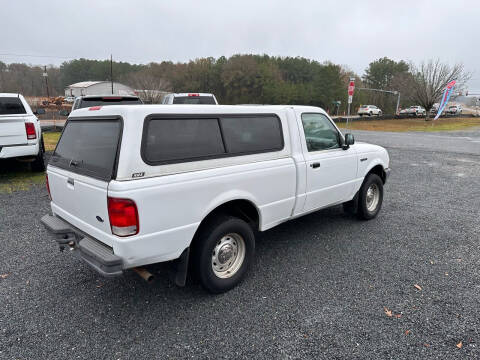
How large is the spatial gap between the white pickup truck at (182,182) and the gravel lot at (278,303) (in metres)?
0.42

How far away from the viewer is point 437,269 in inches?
149

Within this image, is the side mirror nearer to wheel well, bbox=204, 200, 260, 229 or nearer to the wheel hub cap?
wheel well, bbox=204, 200, 260, 229

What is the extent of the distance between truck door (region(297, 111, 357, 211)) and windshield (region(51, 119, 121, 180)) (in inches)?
88.7

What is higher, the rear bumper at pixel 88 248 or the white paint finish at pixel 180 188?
the white paint finish at pixel 180 188

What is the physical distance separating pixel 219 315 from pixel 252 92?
71.8 metres

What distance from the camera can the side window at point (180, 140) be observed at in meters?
2.64

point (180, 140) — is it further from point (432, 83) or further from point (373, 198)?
point (432, 83)

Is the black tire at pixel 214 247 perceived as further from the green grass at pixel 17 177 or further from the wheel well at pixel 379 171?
the green grass at pixel 17 177

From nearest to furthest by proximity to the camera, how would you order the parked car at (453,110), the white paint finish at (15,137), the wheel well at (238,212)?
the wheel well at (238,212), the white paint finish at (15,137), the parked car at (453,110)

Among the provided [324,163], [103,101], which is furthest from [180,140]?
[103,101]

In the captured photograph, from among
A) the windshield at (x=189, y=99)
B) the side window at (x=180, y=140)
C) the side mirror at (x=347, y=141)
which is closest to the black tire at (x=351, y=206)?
the side mirror at (x=347, y=141)

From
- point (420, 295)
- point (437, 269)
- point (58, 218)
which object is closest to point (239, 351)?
point (420, 295)

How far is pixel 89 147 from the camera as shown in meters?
2.95

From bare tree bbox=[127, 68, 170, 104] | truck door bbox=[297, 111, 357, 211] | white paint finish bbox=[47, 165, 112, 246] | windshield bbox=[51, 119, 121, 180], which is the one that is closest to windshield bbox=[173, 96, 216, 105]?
truck door bbox=[297, 111, 357, 211]
